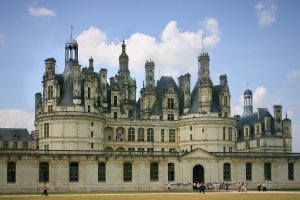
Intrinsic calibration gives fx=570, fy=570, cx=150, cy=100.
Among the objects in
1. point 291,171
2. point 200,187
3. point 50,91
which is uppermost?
point 50,91

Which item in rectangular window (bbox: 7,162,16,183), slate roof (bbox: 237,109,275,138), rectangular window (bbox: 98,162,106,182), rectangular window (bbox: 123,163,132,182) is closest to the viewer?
rectangular window (bbox: 7,162,16,183)

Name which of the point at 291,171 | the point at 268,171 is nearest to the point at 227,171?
the point at 268,171

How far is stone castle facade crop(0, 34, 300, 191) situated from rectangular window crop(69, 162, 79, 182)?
13 cm

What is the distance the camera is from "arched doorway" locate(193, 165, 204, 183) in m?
82.1

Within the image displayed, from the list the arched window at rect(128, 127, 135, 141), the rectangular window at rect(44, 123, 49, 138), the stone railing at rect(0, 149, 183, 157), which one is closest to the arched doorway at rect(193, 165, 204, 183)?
the stone railing at rect(0, 149, 183, 157)

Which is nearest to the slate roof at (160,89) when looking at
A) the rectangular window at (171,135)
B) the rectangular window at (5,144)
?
the rectangular window at (171,135)

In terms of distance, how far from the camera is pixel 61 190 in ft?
241

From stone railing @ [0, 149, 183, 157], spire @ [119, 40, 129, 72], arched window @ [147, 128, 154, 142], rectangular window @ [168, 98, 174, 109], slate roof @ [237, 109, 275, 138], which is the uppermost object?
spire @ [119, 40, 129, 72]

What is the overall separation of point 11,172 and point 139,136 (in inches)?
1081

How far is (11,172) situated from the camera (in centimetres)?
7212

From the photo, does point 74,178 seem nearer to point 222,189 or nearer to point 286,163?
point 222,189

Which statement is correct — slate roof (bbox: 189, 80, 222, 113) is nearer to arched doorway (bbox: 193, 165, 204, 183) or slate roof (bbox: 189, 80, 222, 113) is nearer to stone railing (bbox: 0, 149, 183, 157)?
arched doorway (bbox: 193, 165, 204, 183)

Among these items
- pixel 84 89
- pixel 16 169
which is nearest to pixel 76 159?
pixel 16 169

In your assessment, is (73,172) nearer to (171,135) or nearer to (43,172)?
(43,172)
